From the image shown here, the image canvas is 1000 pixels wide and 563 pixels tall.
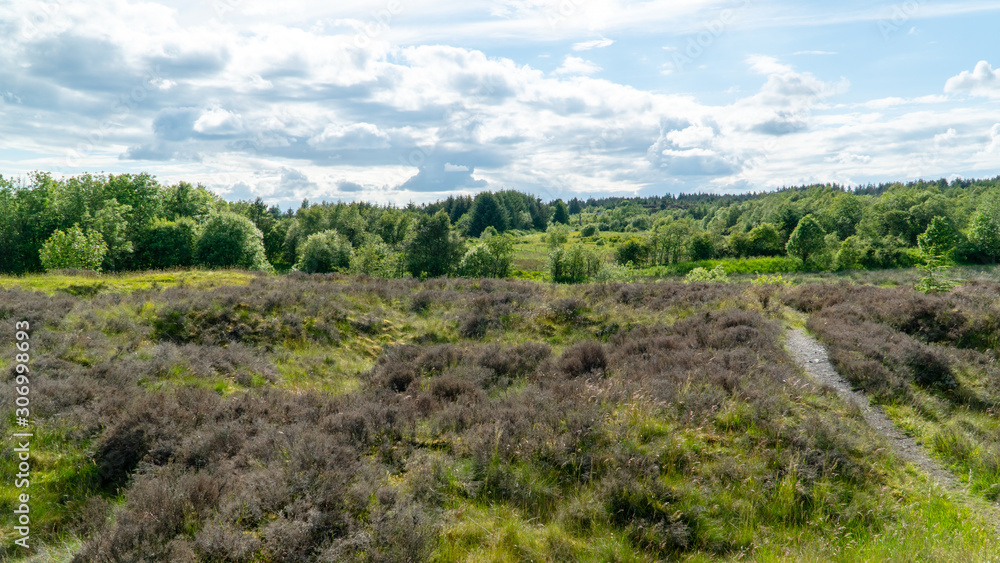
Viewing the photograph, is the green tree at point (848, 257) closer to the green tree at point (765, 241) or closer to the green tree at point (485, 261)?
the green tree at point (765, 241)

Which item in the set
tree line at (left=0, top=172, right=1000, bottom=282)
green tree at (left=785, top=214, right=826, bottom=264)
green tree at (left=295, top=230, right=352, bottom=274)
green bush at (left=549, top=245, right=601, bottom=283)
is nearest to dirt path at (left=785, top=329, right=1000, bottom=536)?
tree line at (left=0, top=172, right=1000, bottom=282)

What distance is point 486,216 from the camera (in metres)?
→ 135

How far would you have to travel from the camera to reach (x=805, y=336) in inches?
599

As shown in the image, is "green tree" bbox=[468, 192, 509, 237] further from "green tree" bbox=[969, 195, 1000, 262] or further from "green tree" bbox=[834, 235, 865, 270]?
"green tree" bbox=[969, 195, 1000, 262]

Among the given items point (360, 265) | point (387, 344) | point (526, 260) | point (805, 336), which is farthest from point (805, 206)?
point (387, 344)

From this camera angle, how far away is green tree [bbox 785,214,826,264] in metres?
65.9

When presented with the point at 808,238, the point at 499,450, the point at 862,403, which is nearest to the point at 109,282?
the point at 499,450

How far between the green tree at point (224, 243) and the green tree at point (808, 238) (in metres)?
76.3

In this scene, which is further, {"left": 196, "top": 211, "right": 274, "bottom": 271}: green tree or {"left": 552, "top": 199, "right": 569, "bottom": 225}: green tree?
{"left": 552, "top": 199, "right": 569, "bottom": 225}: green tree

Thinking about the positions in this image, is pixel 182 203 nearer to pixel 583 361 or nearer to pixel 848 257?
pixel 583 361

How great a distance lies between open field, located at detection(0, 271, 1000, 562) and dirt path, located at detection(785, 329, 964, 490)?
0.91 feet

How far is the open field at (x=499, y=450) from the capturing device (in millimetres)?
5078

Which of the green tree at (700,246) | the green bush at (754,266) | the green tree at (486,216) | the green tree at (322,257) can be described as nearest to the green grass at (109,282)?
the green tree at (322,257)

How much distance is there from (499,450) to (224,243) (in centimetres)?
5344
